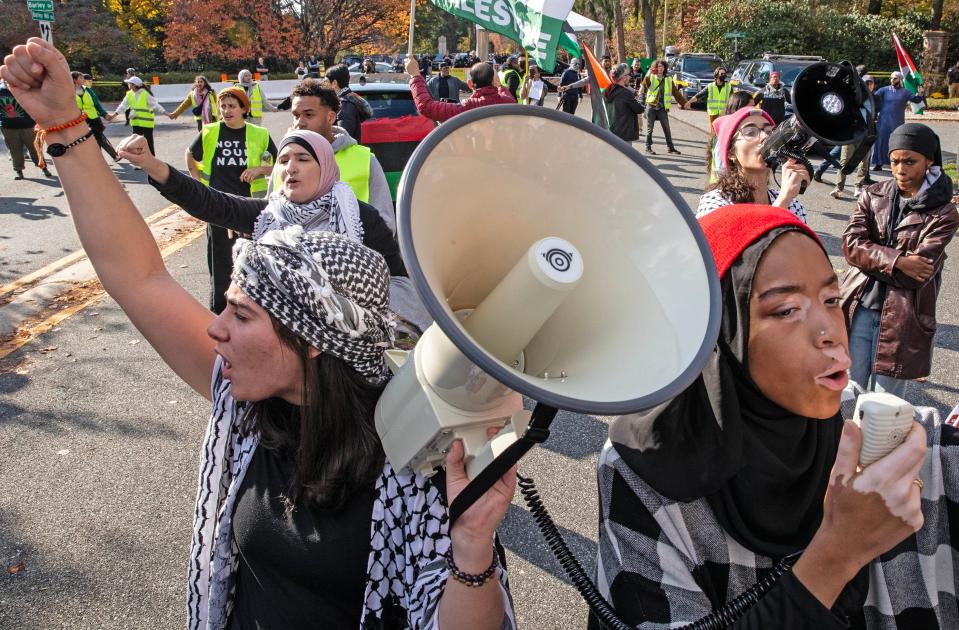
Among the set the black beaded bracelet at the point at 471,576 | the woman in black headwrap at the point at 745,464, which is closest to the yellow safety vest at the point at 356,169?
the woman in black headwrap at the point at 745,464

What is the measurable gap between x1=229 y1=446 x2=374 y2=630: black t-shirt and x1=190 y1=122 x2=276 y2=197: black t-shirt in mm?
4728

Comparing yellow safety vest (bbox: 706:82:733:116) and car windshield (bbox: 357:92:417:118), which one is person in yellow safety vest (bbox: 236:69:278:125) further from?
yellow safety vest (bbox: 706:82:733:116)

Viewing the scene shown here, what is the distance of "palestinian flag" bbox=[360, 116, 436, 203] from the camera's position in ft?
24.5

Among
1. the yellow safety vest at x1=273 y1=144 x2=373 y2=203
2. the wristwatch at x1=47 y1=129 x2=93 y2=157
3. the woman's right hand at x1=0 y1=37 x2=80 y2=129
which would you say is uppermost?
the woman's right hand at x1=0 y1=37 x2=80 y2=129

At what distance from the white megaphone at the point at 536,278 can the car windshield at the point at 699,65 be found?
26.9 metres

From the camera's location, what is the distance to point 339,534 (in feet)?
→ 5.01

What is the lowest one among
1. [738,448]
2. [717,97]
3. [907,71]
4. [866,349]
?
[866,349]

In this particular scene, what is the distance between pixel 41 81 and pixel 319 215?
5.87ft

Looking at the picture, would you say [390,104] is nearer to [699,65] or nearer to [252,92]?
[252,92]

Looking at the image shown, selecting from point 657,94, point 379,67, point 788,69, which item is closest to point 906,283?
point 657,94

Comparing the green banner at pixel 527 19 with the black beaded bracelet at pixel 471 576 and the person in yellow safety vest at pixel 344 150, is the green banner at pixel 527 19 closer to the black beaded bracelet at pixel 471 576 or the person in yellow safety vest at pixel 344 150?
the person in yellow safety vest at pixel 344 150

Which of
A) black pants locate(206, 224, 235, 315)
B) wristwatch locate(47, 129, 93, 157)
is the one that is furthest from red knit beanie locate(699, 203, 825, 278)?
black pants locate(206, 224, 235, 315)

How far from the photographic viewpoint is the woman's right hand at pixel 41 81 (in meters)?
1.55

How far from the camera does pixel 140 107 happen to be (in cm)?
1277
